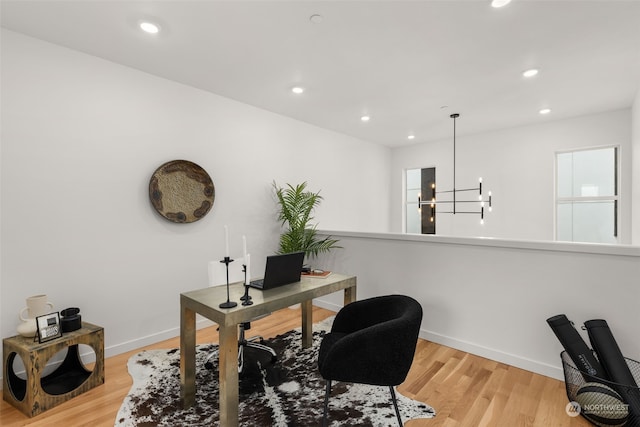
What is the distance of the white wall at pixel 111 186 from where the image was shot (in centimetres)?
233

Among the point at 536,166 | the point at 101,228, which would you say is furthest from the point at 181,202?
the point at 536,166

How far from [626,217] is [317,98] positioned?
13.9ft

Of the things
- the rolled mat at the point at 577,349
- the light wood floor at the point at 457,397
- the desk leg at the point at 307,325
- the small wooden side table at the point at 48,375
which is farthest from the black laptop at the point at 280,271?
the rolled mat at the point at 577,349

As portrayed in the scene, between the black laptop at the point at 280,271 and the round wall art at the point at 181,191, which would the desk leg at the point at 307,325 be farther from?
the round wall art at the point at 181,191

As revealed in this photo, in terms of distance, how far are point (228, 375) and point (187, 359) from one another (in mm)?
468

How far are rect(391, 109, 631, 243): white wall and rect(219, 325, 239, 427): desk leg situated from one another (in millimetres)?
4071

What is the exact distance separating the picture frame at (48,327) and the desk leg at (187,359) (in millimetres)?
938

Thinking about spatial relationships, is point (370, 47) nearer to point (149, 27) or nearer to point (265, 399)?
point (149, 27)

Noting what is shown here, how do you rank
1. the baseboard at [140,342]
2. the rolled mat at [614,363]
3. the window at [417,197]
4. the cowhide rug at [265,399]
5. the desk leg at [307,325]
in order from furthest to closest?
the window at [417,197]
the desk leg at [307,325]
the baseboard at [140,342]
the cowhide rug at [265,399]
the rolled mat at [614,363]

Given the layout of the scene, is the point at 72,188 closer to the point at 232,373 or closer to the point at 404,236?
the point at 232,373

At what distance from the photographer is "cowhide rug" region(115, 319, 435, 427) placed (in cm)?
188

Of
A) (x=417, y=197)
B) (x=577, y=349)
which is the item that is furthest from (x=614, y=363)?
(x=417, y=197)

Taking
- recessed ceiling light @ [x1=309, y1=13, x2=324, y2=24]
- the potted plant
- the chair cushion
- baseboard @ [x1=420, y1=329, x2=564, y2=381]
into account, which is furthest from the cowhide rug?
recessed ceiling light @ [x1=309, y1=13, x2=324, y2=24]

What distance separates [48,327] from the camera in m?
2.13
